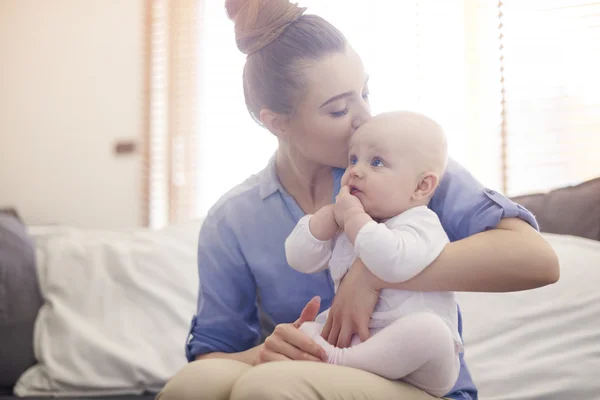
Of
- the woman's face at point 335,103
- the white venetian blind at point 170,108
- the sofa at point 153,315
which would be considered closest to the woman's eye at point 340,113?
the woman's face at point 335,103

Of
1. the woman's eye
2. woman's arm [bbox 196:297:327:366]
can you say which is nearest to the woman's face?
the woman's eye

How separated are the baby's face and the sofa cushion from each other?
2.69 ft

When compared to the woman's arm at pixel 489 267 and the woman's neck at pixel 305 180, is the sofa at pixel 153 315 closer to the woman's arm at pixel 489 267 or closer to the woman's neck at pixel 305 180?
the woman's neck at pixel 305 180

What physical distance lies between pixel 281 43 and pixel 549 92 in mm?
1517

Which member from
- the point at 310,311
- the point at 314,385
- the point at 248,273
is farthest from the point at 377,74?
the point at 314,385

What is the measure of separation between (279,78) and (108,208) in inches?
73.7

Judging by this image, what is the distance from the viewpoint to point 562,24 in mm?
2082

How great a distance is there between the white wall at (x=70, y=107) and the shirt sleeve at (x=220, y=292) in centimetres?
162

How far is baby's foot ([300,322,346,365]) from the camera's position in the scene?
730 mm

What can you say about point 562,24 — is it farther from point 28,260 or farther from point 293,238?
point 28,260

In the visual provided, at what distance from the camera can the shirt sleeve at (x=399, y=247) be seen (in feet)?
2.28

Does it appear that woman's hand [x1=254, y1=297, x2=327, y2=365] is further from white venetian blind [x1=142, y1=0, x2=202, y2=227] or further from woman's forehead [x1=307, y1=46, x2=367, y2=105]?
white venetian blind [x1=142, y1=0, x2=202, y2=227]

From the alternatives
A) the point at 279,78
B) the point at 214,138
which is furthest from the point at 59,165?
the point at 279,78

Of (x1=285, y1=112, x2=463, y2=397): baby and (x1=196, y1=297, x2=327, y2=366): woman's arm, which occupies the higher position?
(x1=285, y1=112, x2=463, y2=397): baby
